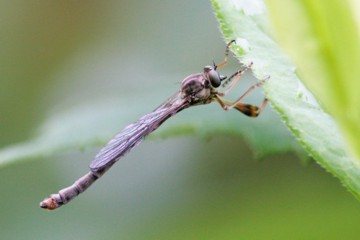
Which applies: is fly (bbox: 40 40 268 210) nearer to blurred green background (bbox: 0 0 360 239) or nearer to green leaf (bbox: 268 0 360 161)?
blurred green background (bbox: 0 0 360 239)

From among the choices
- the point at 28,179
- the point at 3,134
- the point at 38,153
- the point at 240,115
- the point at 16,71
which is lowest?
the point at 240,115

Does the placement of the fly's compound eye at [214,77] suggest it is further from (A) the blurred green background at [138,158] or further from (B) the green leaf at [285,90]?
(B) the green leaf at [285,90]

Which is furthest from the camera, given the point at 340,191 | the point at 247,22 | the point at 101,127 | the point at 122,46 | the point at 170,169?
Answer: the point at 122,46

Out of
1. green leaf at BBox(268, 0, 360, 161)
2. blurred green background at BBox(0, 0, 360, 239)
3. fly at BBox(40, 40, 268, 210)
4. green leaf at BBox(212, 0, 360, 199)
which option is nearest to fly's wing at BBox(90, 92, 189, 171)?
fly at BBox(40, 40, 268, 210)

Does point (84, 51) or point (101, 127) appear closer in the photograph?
point (101, 127)

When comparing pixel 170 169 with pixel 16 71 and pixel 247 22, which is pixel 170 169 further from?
pixel 247 22

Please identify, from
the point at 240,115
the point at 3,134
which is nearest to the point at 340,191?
the point at 240,115

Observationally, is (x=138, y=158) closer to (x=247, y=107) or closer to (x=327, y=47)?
(x=247, y=107)

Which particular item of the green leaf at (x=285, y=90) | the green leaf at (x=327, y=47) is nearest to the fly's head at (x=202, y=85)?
the green leaf at (x=285, y=90)

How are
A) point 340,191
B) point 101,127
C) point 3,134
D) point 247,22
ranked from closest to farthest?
point 247,22, point 340,191, point 101,127, point 3,134
